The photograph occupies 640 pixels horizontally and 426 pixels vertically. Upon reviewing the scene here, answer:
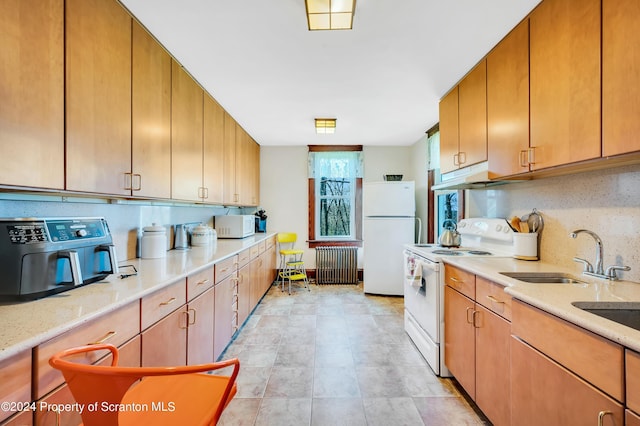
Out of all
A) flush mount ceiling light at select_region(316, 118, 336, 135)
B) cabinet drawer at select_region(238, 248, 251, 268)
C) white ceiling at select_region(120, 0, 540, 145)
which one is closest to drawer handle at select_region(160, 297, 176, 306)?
cabinet drawer at select_region(238, 248, 251, 268)

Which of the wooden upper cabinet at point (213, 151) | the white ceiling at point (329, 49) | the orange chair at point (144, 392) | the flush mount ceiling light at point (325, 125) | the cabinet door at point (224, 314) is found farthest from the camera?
the flush mount ceiling light at point (325, 125)

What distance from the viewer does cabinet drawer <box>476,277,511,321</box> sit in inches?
56.1

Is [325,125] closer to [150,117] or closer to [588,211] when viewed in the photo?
Result: [150,117]

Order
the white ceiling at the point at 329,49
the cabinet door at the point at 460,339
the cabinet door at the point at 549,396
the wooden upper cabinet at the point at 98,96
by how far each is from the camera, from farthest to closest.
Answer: the cabinet door at the point at 460,339 < the white ceiling at the point at 329,49 < the wooden upper cabinet at the point at 98,96 < the cabinet door at the point at 549,396

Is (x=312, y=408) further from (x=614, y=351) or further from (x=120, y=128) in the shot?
(x=120, y=128)

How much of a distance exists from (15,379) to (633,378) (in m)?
1.73

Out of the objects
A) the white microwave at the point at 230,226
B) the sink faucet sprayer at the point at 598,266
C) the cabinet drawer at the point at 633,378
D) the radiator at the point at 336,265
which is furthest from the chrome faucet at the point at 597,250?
the radiator at the point at 336,265

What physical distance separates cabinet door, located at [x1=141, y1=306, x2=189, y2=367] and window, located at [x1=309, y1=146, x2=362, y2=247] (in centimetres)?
341

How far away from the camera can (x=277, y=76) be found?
2414 mm

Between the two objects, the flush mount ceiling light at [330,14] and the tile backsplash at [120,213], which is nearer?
the tile backsplash at [120,213]

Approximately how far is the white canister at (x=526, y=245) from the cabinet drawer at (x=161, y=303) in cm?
232

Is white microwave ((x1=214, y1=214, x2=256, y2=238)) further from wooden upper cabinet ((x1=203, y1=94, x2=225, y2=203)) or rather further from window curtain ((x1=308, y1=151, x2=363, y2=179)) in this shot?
window curtain ((x1=308, y1=151, x2=363, y2=179))

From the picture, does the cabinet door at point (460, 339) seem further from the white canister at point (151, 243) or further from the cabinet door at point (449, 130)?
the white canister at point (151, 243)

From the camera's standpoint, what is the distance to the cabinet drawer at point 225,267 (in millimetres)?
2254
